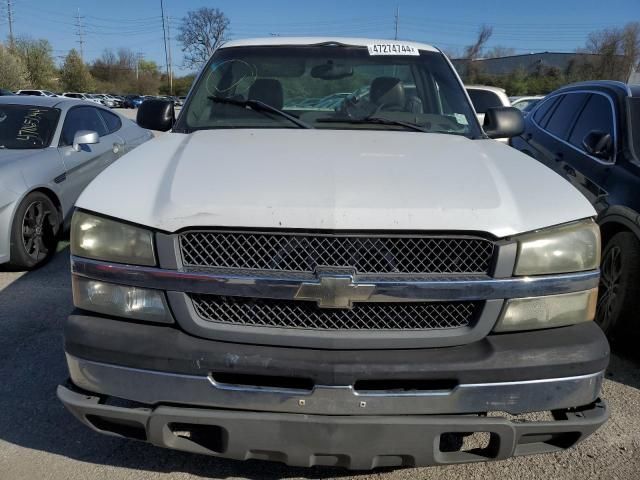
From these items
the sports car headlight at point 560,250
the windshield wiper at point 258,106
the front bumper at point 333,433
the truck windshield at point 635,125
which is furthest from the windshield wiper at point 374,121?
the truck windshield at point 635,125

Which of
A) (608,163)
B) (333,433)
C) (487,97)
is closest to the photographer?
(333,433)

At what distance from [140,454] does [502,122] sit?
286 centimetres

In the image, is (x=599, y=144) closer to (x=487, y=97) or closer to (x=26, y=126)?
(x=487, y=97)

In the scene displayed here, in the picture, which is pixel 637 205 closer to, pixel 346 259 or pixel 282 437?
pixel 346 259

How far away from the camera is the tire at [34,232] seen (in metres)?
4.96

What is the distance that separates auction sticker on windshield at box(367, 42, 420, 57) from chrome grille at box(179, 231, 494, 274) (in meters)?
2.00

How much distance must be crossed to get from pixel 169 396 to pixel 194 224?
62 centimetres

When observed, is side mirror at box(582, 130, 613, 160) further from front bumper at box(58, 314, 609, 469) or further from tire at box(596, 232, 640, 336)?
front bumper at box(58, 314, 609, 469)

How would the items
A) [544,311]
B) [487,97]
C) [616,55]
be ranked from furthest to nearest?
[616,55] < [487,97] < [544,311]

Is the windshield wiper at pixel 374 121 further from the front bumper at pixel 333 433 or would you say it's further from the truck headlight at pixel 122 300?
the front bumper at pixel 333 433

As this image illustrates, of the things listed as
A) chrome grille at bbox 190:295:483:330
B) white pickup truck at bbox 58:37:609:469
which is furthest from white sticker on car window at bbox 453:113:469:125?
chrome grille at bbox 190:295:483:330

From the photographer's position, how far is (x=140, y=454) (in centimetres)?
260

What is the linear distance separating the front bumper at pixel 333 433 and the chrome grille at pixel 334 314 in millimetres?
322

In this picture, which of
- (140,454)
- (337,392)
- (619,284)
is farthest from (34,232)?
(619,284)
